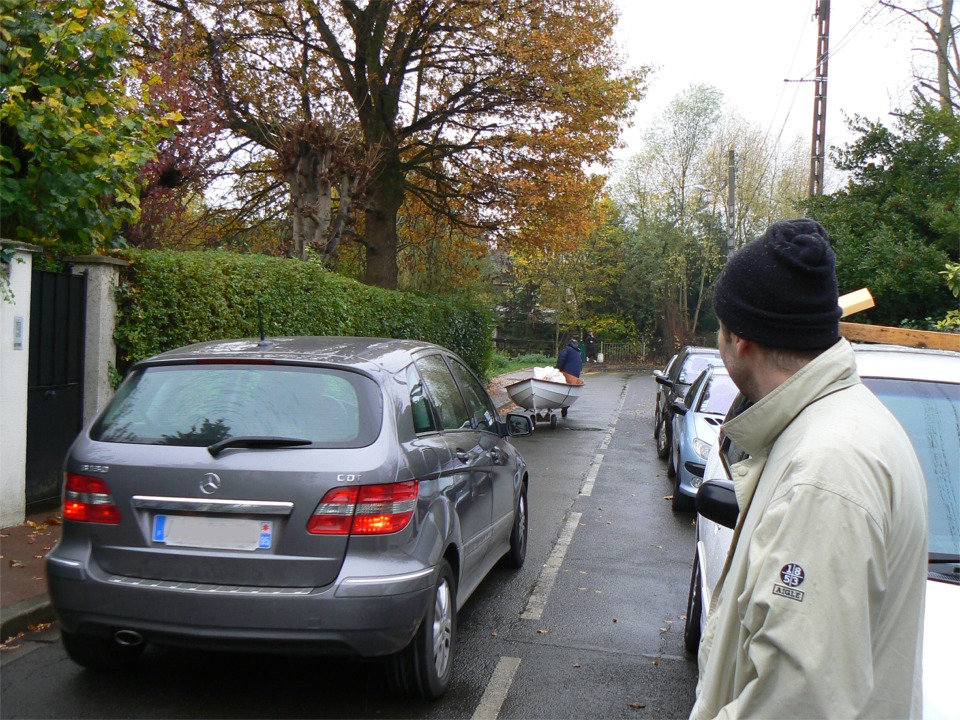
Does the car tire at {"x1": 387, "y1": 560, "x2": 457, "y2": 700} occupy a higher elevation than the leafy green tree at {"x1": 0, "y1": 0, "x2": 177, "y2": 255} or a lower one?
lower

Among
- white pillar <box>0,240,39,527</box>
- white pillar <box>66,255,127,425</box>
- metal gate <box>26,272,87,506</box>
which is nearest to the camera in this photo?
white pillar <box>0,240,39,527</box>

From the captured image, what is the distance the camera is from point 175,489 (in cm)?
388

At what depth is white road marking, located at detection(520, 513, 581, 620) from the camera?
5.82 meters

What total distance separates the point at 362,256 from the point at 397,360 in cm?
2062

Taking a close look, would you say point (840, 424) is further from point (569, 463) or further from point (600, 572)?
point (569, 463)

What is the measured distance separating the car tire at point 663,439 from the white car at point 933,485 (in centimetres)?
849

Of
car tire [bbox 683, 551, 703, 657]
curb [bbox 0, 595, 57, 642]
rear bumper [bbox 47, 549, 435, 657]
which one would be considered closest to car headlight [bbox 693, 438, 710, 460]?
car tire [bbox 683, 551, 703, 657]

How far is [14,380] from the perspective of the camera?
283 inches

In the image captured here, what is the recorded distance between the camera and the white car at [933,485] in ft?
8.13

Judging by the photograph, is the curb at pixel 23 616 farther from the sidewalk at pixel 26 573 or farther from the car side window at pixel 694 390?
the car side window at pixel 694 390

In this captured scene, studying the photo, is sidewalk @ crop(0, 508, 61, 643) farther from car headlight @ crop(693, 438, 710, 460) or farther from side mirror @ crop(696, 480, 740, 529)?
car headlight @ crop(693, 438, 710, 460)

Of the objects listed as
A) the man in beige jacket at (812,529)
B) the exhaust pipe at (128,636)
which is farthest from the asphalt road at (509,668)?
the man in beige jacket at (812,529)

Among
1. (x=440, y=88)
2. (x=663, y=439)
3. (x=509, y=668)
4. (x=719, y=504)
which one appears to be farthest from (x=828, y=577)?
(x=440, y=88)

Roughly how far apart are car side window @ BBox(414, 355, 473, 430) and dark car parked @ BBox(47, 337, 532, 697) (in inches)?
20.5
